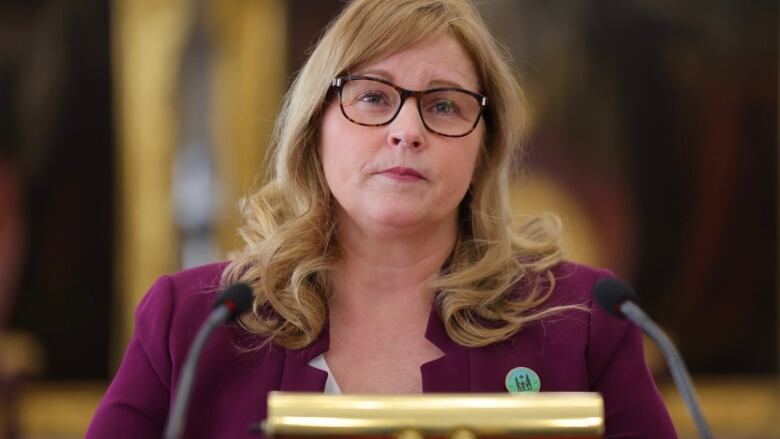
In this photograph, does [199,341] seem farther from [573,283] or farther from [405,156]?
[573,283]

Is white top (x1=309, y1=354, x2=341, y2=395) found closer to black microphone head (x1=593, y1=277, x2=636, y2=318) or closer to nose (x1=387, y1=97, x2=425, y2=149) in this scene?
nose (x1=387, y1=97, x2=425, y2=149)

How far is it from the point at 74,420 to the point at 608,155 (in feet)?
11.3

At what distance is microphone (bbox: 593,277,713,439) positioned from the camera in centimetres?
148

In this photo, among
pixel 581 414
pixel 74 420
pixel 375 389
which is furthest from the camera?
pixel 74 420

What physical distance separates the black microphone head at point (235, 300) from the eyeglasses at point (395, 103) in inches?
22.4

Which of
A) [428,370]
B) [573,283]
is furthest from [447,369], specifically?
[573,283]

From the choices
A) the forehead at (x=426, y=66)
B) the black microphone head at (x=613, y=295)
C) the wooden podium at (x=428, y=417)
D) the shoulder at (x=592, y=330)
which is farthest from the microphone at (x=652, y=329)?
the forehead at (x=426, y=66)

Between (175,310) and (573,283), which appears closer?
(175,310)

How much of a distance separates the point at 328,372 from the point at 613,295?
0.65 m

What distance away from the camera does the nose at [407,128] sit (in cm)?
200

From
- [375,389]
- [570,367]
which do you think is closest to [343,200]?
[375,389]

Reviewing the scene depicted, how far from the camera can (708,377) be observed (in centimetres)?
603

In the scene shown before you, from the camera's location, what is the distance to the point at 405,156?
6.56 feet

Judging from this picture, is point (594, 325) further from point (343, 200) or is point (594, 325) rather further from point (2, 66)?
point (2, 66)
